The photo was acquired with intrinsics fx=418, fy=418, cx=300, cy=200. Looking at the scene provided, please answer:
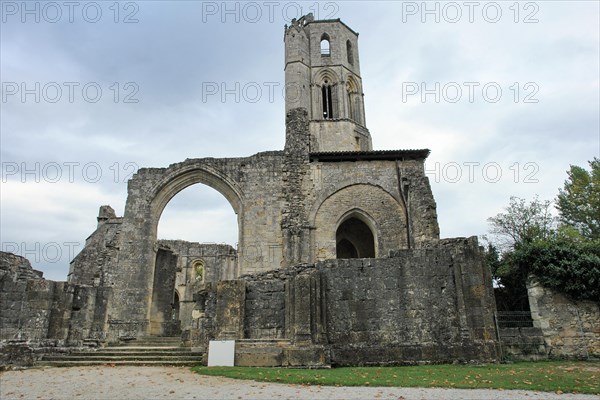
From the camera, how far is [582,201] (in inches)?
1051

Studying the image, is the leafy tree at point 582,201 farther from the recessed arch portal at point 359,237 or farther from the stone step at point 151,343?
the stone step at point 151,343

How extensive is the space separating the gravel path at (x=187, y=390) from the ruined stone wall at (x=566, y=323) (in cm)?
631

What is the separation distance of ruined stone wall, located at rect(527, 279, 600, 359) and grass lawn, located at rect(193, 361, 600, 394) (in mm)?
2108

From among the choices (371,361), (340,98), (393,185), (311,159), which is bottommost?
(371,361)

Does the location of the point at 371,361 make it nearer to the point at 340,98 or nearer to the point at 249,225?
the point at 249,225

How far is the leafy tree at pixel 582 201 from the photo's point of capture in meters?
25.8

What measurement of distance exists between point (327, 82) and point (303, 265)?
2299 centimetres

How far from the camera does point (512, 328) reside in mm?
11219

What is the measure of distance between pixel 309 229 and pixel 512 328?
9.29 m

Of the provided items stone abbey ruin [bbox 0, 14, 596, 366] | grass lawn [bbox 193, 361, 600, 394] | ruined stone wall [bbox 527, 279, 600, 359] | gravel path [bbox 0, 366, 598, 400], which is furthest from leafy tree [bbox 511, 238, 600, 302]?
gravel path [bbox 0, 366, 598, 400]

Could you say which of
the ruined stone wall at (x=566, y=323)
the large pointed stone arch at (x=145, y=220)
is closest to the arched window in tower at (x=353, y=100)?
the large pointed stone arch at (x=145, y=220)

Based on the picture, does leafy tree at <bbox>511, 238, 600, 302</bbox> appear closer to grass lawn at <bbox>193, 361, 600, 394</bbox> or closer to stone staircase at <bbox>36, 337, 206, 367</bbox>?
grass lawn at <bbox>193, 361, 600, 394</bbox>

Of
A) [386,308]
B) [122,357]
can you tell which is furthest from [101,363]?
[386,308]

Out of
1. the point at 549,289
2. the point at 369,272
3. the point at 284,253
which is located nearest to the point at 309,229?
the point at 284,253
